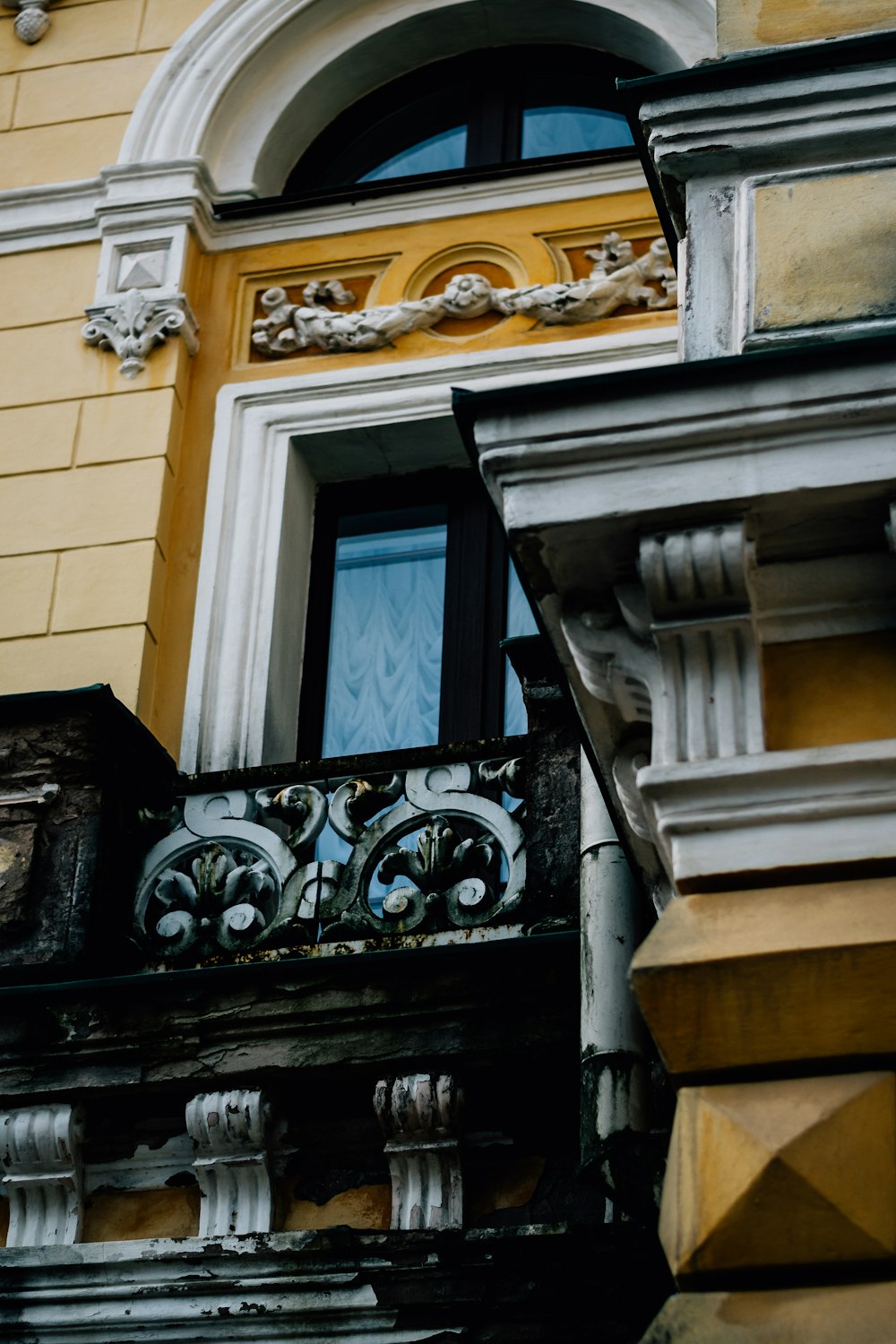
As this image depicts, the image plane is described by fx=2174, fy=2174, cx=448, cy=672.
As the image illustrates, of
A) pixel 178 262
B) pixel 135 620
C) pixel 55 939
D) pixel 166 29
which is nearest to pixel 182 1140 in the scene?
pixel 55 939

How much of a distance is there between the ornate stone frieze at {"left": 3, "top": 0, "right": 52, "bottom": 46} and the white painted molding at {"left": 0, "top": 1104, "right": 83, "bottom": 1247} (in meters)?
5.02

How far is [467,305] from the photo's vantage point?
7926 millimetres

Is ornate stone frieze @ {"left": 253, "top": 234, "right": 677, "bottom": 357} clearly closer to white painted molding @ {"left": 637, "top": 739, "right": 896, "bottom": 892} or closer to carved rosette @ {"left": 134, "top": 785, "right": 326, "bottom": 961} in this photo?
carved rosette @ {"left": 134, "top": 785, "right": 326, "bottom": 961}

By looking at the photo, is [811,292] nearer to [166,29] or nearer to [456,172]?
[456,172]

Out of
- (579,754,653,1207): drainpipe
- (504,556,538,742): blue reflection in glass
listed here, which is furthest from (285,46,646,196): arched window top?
(579,754,653,1207): drainpipe

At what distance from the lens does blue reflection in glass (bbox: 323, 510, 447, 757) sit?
7457 mm

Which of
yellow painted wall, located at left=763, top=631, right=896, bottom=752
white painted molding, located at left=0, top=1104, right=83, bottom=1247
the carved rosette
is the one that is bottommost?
white painted molding, located at left=0, top=1104, right=83, bottom=1247

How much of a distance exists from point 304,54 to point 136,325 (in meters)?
1.66

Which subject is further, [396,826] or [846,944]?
[396,826]

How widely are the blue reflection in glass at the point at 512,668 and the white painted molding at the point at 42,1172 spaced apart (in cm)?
191

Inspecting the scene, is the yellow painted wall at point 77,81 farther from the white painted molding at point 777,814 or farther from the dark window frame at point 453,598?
the white painted molding at point 777,814

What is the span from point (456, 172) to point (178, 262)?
113 centimetres

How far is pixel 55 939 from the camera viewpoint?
605 cm

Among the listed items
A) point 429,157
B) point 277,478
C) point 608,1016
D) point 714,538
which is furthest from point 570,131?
point 714,538
